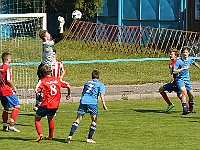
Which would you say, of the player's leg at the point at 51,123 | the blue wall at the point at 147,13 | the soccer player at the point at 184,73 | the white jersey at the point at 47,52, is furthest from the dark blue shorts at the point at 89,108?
the blue wall at the point at 147,13

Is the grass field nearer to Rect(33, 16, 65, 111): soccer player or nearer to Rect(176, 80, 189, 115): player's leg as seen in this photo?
Rect(176, 80, 189, 115): player's leg

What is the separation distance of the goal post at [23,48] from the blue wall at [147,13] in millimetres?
17851

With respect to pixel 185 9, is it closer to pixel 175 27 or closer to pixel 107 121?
pixel 175 27

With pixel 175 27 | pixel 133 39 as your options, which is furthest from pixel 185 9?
pixel 133 39

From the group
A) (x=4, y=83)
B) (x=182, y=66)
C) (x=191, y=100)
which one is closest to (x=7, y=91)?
(x=4, y=83)

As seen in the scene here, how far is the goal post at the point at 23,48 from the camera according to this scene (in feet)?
60.9

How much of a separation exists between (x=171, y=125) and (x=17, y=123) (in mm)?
3568

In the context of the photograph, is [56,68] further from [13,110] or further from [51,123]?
[51,123]

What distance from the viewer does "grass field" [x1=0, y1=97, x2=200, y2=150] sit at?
12953 millimetres

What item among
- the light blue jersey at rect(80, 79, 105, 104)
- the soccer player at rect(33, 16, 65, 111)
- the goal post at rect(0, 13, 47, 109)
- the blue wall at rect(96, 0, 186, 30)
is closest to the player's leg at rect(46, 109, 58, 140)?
the light blue jersey at rect(80, 79, 105, 104)

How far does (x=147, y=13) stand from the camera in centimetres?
3716

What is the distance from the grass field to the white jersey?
4.72 ft

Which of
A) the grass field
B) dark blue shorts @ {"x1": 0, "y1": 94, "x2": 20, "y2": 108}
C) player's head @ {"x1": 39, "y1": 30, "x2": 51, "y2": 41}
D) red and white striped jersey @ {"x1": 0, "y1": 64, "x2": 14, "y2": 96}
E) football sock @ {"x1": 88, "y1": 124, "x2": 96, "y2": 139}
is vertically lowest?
the grass field

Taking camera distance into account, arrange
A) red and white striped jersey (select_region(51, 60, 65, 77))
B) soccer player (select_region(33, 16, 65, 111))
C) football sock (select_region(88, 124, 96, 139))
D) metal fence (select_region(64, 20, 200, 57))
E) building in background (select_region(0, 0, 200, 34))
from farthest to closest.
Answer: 1. building in background (select_region(0, 0, 200, 34))
2. metal fence (select_region(64, 20, 200, 57))
3. red and white striped jersey (select_region(51, 60, 65, 77))
4. soccer player (select_region(33, 16, 65, 111))
5. football sock (select_region(88, 124, 96, 139))
